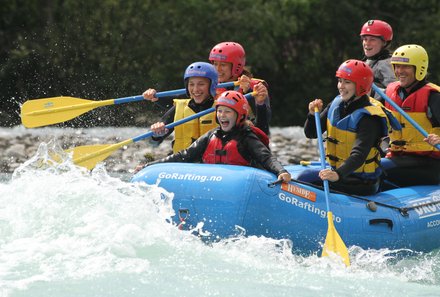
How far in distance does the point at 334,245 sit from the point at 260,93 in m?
1.75

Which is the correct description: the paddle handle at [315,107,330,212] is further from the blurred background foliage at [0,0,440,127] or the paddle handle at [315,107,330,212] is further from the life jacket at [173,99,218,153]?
the blurred background foliage at [0,0,440,127]

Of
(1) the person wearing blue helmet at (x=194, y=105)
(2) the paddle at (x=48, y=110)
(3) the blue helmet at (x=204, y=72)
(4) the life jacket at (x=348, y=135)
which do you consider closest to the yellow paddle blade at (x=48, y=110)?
(2) the paddle at (x=48, y=110)

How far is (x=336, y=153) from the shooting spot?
7883 millimetres

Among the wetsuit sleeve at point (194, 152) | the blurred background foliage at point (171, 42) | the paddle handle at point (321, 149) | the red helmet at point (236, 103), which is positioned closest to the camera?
the paddle handle at point (321, 149)

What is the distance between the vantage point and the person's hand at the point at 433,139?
820 cm

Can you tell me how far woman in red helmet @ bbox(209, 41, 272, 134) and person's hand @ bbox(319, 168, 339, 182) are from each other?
3.42ft

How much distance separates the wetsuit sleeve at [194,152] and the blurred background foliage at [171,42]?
959 centimetres

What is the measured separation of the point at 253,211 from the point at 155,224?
75 cm

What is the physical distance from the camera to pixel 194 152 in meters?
7.88

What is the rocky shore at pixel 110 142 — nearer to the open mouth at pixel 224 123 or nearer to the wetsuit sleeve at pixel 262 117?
the wetsuit sleeve at pixel 262 117

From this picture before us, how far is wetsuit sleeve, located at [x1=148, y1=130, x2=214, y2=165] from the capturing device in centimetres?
784

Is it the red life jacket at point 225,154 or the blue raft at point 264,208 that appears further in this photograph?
the red life jacket at point 225,154

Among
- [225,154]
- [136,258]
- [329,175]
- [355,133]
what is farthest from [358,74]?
[136,258]

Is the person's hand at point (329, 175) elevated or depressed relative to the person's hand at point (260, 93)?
depressed
